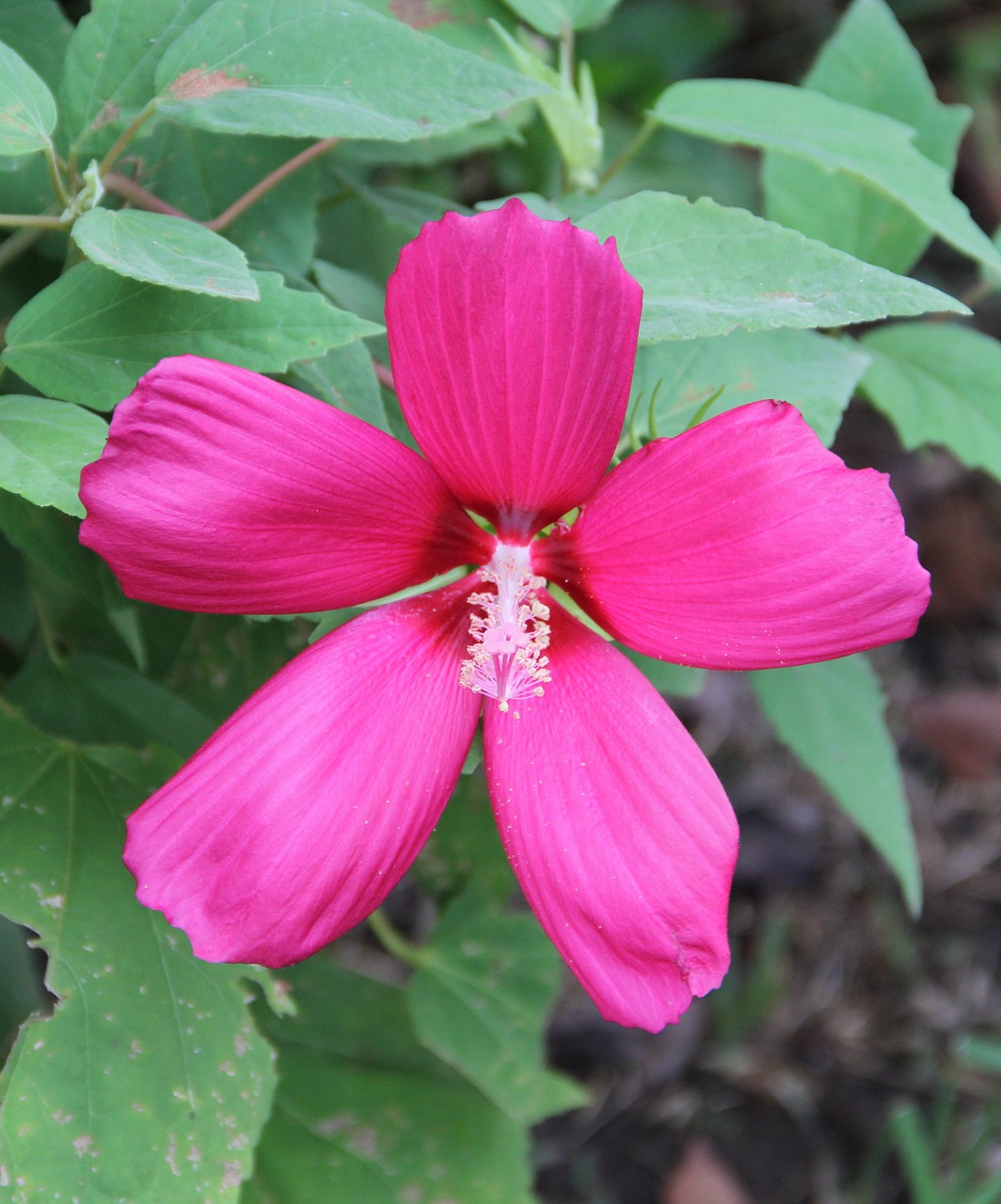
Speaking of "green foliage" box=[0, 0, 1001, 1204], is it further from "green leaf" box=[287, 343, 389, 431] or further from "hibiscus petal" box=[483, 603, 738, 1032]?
"hibiscus petal" box=[483, 603, 738, 1032]

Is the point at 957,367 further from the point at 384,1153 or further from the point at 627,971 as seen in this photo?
the point at 384,1153

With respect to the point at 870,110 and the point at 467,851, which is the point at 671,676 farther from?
the point at 870,110

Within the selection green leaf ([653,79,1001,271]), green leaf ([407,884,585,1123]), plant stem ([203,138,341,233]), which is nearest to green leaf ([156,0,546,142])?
plant stem ([203,138,341,233])

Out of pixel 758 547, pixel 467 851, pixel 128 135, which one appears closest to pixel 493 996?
pixel 467 851

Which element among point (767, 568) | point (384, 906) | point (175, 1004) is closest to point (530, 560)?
point (767, 568)

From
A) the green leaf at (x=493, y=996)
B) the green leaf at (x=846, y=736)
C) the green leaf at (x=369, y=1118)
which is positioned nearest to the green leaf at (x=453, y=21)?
the green leaf at (x=846, y=736)
